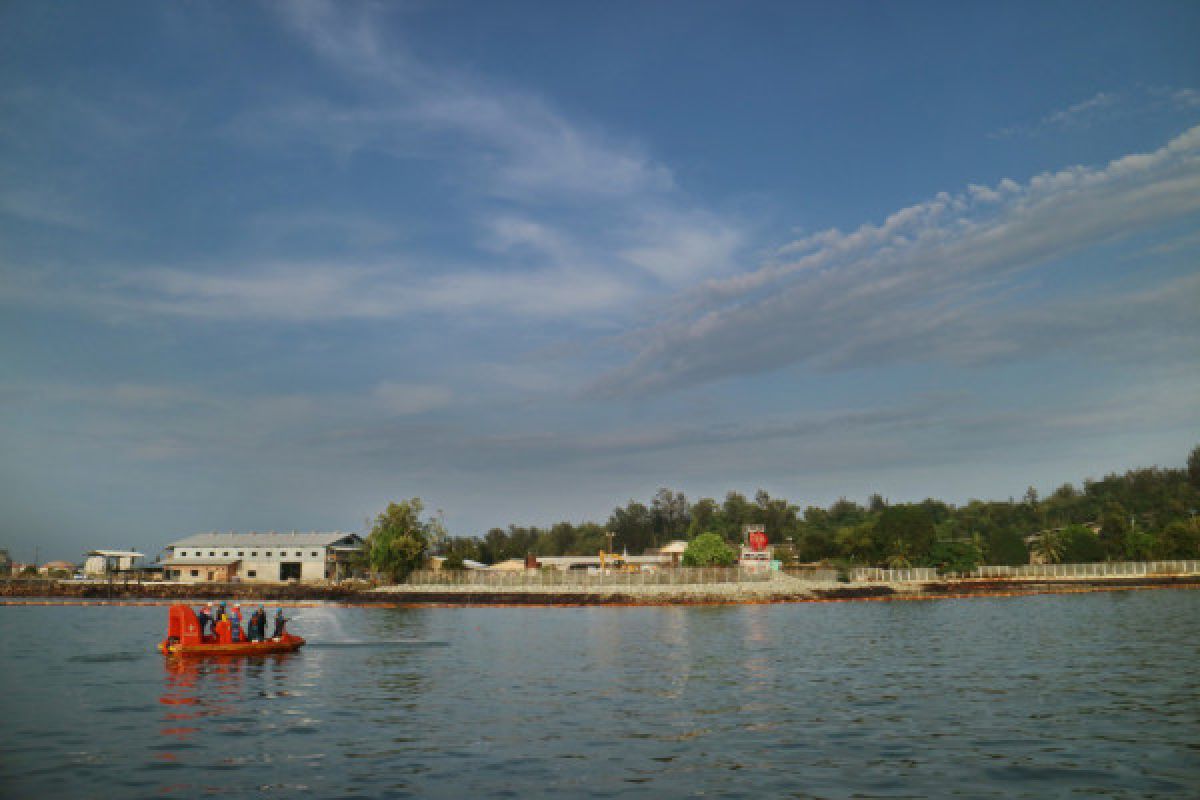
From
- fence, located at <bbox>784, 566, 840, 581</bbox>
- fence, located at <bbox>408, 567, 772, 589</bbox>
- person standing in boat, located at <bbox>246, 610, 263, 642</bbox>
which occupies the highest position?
person standing in boat, located at <bbox>246, 610, 263, 642</bbox>

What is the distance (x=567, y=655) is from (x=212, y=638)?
2092cm

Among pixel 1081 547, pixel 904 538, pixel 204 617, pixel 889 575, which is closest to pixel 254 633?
pixel 204 617

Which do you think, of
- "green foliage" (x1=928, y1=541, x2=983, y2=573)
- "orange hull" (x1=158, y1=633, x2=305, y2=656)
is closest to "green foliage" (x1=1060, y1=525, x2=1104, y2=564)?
"green foliage" (x1=928, y1=541, x2=983, y2=573)

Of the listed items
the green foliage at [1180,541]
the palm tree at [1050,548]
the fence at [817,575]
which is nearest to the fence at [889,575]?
the fence at [817,575]

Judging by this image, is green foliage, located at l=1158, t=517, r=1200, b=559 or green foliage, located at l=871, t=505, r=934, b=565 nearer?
green foliage, located at l=1158, t=517, r=1200, b=559

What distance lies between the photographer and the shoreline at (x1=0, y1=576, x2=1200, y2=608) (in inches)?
4830

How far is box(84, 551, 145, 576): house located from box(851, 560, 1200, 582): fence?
152m

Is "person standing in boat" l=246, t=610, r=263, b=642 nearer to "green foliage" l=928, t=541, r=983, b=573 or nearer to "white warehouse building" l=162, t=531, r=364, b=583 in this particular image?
"white warehouse building" l=162, t=531, r=364, b=583

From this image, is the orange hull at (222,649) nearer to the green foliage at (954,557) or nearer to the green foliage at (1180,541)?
the green foliage at (954,557)

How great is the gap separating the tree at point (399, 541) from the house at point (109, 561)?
7006 cm

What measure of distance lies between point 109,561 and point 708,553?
427 feet

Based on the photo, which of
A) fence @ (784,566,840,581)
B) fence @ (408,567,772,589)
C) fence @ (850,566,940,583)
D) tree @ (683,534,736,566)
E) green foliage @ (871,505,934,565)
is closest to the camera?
fence @ (408,567,772,589)

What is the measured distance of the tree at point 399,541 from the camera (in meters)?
142

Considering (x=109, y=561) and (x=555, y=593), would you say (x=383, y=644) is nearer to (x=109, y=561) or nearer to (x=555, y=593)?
(x=555, y=593)
